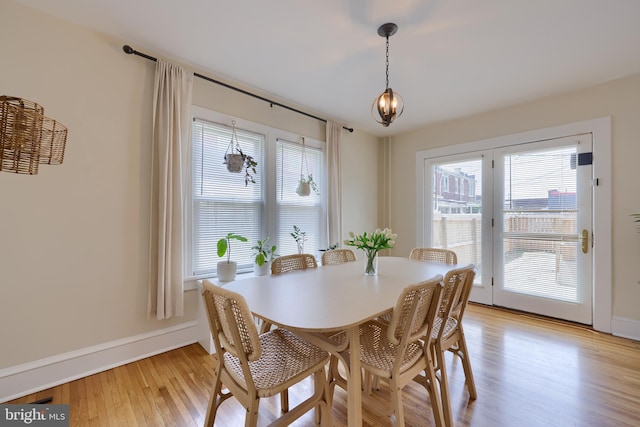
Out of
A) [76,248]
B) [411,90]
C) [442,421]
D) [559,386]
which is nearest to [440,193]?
[411,90]

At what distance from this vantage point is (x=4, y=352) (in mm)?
1771

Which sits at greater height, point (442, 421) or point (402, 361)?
point (402, 361)

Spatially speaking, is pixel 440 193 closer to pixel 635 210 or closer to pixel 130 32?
pixel 635 210

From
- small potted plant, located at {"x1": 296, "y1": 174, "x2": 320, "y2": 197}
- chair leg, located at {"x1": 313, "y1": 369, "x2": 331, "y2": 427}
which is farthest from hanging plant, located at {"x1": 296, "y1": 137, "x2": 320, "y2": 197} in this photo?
chair leg, located at {"x1": 313, "y1": 369, "x2": 331, "y2": 427}

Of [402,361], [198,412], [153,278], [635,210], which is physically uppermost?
[635,210]

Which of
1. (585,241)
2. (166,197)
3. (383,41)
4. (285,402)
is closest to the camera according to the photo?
(285,402)

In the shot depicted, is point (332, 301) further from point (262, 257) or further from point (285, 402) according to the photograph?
point (262, 257)

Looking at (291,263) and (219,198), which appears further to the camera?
(219,198)

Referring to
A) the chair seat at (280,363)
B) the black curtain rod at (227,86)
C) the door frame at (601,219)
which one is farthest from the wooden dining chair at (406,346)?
the door frame at (601,219)

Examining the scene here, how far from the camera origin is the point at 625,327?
→ 8.88 ft

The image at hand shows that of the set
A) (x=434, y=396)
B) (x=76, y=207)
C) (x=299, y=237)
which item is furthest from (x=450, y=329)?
(x=76, y=207)

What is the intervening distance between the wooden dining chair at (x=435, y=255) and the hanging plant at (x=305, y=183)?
1513 mm

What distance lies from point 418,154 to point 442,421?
365 centimetres

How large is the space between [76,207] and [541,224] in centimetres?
468
